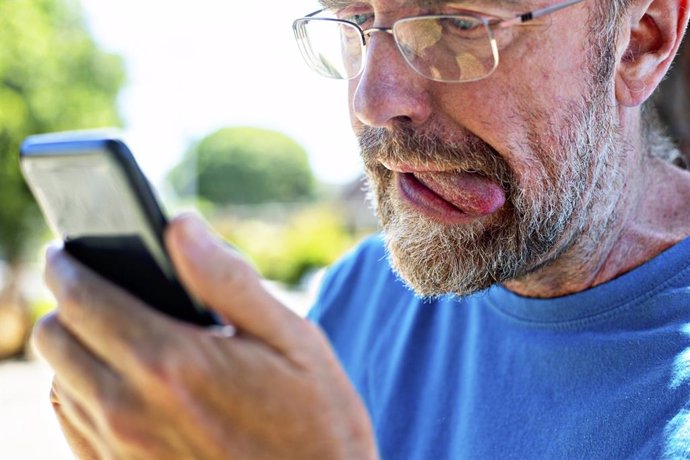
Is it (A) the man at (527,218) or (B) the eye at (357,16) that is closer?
(A) the man at (527,218)

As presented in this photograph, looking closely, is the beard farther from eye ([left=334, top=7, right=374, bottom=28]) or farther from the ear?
eye ([left=334, top=7, right=374, bottom=28])

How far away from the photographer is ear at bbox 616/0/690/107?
159cm

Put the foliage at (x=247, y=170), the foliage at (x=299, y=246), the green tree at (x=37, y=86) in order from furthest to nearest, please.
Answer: the foliage at (x=247, y=170)
the foliage at (x=299, y=246)
the green tree at (x=37, y=86)

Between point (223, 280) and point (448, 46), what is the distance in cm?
78

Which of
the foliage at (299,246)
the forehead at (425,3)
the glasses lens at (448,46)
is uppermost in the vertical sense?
the forehead at (425,3)

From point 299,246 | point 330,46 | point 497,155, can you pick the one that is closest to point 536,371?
point 497,155

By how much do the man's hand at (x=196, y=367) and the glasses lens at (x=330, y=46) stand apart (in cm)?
87

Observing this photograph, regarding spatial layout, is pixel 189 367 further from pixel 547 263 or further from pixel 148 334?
pixel 547 263

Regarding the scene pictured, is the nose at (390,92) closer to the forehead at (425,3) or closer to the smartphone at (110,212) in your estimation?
the forehead at (425,3)

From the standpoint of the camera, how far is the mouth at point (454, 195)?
60.1 inches

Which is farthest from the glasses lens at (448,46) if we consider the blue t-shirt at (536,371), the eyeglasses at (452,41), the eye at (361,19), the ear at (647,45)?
the blue t-shirt at (536,371)

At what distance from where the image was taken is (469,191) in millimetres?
1531

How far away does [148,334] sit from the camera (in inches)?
35.1

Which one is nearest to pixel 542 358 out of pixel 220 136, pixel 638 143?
pixel 638 143
